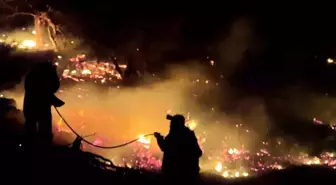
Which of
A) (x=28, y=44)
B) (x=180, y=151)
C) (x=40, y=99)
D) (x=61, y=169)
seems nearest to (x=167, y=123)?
(x=40, y=99)

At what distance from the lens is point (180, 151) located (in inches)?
291

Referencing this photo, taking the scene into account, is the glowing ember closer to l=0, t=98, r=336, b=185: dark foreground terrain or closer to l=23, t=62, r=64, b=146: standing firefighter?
l=23, t=62, r=64, b=146: standing firefighter

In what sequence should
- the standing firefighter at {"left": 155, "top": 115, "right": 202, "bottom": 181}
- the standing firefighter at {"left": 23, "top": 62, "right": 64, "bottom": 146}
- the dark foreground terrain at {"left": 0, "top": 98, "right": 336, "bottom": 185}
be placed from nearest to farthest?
the dark foreground terrain at {"left": 0, "top": 98, "right": 336, "bottom": 185} < the standing firefighter at {"left": 155, "top": 115, "right": 202, "bottom": 181} < the standing firefighter at {"left": 23, "top": 62, "right": 64, "bottom": 146}

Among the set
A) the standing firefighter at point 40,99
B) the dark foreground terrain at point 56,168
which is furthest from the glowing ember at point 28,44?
the dark foreground terrain at point 56,168

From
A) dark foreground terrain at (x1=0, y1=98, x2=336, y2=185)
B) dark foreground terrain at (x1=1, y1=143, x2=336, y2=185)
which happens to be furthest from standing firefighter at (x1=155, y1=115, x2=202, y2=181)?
dark foreground terrain at (x1=1, y1=143, x2=336, y2=185)

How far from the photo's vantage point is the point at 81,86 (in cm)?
1728

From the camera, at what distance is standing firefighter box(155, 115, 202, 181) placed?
7.31 metres

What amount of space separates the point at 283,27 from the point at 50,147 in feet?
70.5

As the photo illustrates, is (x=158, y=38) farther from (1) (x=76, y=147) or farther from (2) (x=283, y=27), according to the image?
(1) (x=76, y=147)

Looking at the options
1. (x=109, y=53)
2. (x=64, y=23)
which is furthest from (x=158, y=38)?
(x=64, y=23)

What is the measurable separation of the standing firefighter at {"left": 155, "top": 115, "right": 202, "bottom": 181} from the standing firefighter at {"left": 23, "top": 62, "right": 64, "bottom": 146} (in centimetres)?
230

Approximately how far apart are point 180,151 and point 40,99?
117 inches

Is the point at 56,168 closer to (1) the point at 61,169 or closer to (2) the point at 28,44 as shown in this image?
(1) the point at 61,169

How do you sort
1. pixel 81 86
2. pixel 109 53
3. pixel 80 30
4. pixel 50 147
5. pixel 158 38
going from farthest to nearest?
pixel 80 30 → pixel 158 38 → pixel 109 53 → pixel 81 86 → pixel 50 147
